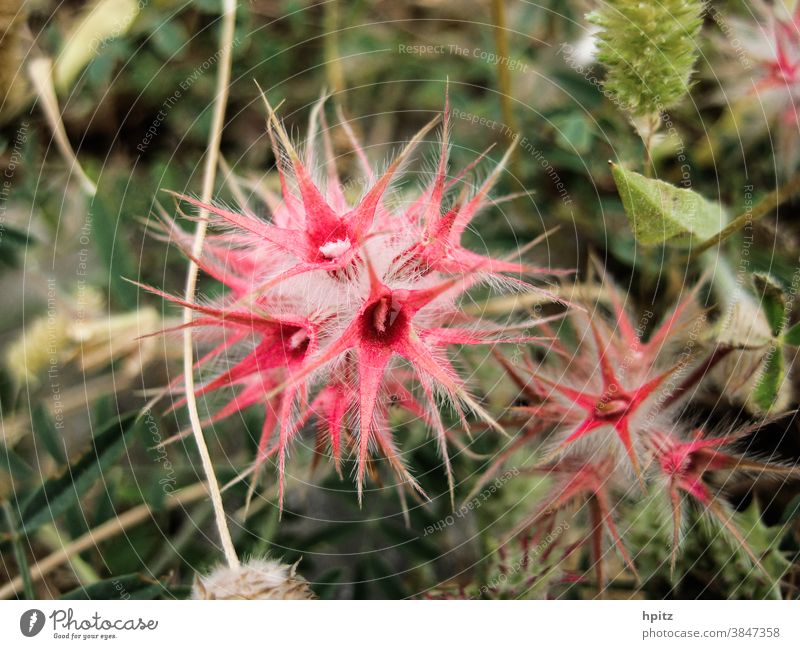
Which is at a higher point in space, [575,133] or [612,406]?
[575,133]

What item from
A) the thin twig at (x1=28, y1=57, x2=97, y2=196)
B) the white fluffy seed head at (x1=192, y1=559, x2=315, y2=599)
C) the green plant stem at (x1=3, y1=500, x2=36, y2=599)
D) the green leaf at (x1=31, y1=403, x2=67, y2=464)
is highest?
the thin twig at (x1=28, y1=57, x2=97, y2=196)

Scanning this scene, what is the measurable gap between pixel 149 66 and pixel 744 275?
1.02 meters

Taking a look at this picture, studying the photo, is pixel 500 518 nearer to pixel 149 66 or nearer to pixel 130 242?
pixel 130 242

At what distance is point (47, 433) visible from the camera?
1.02 m

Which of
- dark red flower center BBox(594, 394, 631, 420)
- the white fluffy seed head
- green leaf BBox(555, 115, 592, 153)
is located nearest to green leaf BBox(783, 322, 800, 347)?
dark red flower center BBox(594, 394, 631, 420)

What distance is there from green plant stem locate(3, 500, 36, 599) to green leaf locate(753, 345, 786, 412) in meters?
1.03

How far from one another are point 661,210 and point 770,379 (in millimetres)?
264

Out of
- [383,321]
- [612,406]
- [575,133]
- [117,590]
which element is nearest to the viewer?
[383,321]

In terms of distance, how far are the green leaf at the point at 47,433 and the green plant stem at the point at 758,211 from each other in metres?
0.96

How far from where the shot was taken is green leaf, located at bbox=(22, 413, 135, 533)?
3.15ft

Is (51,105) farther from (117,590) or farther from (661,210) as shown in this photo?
(661,210)

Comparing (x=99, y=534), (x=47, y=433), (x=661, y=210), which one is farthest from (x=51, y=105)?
(x=661, y=210)

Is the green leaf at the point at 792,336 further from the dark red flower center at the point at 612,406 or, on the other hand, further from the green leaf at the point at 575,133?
the green leaf at the point at 575,133

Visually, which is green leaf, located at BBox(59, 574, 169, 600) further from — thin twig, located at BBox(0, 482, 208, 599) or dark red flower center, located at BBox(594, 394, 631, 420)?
dark red flower center, located at BBox(594, 394, 631, 420)
